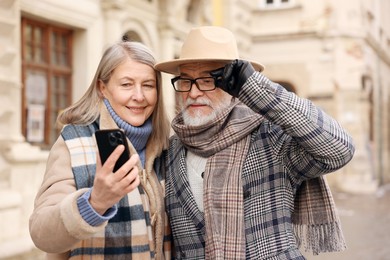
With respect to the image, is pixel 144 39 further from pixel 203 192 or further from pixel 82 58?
pixel 203 192

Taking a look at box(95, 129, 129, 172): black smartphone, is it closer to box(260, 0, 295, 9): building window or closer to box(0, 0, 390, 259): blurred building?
box(0, 0, 390, 259): blurred building

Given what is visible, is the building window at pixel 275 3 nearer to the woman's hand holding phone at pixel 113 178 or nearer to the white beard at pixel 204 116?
the white beard at pixel 204 116

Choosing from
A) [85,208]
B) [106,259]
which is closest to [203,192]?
[106,259]

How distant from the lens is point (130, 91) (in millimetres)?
2488

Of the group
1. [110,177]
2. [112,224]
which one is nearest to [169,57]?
[112,224]

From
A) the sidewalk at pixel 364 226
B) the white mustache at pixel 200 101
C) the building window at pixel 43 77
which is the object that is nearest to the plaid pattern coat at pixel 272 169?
the white mustache at pixel 200 101

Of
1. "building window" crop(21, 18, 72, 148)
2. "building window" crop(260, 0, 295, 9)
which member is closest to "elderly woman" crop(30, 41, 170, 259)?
"building window" crop(21, 18, 72, 148)

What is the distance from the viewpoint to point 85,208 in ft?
6.39

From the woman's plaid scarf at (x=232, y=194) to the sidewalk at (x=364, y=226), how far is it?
4758 mm

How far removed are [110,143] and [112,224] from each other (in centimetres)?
53

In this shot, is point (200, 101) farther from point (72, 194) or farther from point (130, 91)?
point (72, 194)

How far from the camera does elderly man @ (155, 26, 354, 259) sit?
2346 millimetres

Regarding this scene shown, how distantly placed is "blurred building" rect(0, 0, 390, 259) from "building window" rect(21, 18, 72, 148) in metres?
0.01

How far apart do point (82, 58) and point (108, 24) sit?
2.61 feet
